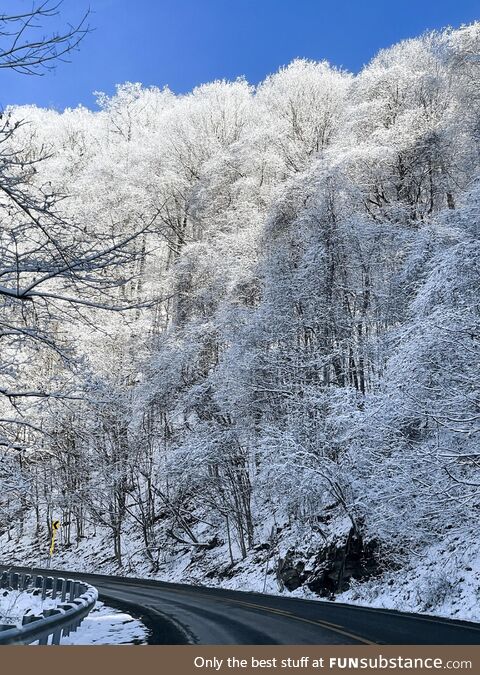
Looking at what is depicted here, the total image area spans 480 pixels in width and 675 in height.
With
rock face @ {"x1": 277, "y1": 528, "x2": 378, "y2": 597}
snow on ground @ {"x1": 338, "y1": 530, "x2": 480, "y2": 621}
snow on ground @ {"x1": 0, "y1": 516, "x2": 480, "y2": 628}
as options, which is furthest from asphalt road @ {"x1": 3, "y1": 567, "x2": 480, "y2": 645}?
rock face @ {"x1": 277, "y1": 528, "x2": 378, "y2": 597}

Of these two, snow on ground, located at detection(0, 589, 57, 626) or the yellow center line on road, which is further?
snow on ground, located at detection(0, 589, 57, 626)

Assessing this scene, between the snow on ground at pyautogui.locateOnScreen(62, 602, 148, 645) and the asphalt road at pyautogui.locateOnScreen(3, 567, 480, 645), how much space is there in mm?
290

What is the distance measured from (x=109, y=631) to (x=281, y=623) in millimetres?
3026

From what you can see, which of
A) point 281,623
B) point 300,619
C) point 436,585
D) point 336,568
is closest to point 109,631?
point 281,623

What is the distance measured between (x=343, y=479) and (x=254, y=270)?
13.5m

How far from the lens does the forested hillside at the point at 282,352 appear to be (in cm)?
1180

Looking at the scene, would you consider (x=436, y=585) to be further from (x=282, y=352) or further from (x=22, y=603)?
(x=282, y=352)

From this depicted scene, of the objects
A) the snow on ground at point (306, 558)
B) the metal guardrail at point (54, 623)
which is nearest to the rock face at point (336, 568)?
the snow on ground at point (306, 558)

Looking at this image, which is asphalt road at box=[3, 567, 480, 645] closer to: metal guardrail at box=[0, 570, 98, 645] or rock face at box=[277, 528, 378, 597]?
metal guardrail at box=[0, 570, 98, 645]

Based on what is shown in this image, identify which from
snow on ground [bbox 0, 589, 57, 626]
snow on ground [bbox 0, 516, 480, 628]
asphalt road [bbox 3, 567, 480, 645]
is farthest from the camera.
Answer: snow on ground [bbox 0, 589, 57, 626]

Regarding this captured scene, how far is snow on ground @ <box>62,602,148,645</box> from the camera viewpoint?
8.23 meters

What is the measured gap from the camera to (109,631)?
31.0 feet

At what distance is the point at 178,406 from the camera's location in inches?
1073

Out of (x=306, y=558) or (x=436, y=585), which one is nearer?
(x=436, y=585)
